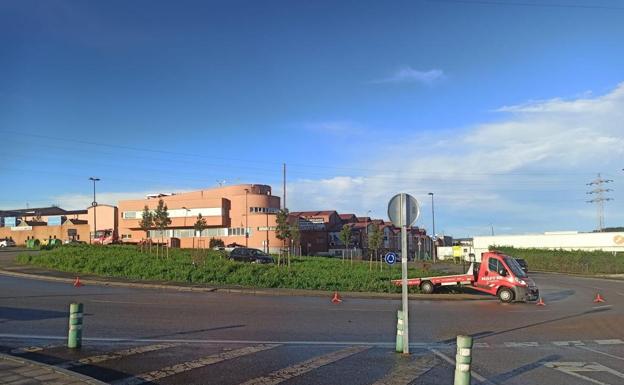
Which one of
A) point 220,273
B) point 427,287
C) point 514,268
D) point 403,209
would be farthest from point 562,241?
point 403,209

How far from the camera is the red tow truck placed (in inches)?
957

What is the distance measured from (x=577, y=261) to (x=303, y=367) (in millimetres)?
64828

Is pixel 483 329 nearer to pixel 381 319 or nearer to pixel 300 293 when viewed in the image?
pixel 381 319

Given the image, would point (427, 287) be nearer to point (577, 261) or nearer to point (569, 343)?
point (569, 343)

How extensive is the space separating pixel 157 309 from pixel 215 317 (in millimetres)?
2331

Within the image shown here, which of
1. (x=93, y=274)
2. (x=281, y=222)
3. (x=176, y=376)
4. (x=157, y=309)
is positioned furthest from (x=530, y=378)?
(x=281, y=222)

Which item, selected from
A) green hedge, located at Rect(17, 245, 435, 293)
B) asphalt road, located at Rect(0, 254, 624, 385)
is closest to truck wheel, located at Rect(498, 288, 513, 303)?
green hedge, located at Rect(17, 245, 435, 293)

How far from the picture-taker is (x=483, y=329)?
14.1 meters

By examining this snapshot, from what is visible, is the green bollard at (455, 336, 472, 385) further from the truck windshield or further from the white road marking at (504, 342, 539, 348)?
the truck windshield

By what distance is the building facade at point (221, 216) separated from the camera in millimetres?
83938

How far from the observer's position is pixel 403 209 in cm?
1001

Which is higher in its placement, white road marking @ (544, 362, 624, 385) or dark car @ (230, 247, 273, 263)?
dark car @ (230, 247, 273, 263)

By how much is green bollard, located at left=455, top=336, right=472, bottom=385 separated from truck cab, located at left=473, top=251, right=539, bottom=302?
1923cm

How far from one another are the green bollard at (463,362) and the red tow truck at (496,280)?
63.1 ft
